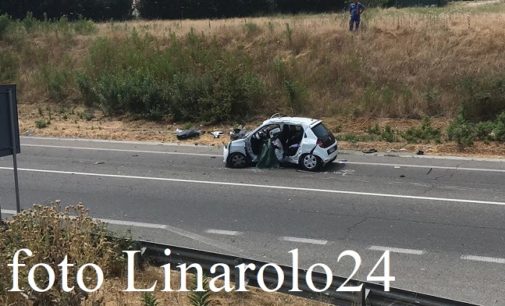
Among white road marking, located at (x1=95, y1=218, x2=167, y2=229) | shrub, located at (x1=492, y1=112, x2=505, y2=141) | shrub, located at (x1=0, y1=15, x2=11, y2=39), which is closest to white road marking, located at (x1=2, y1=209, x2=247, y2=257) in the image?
white road marking, located at (x1=95, y1=218, x2=167, y2=229)

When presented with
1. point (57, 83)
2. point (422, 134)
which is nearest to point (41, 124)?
point (57, 83)

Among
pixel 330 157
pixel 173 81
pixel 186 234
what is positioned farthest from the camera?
pixel 173 81

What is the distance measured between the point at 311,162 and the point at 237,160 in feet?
6.36

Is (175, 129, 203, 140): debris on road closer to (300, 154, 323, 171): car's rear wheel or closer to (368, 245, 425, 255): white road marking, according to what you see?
(300, 154, 323, 171): car's rear wheel

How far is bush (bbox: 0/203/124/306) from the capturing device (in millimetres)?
7309

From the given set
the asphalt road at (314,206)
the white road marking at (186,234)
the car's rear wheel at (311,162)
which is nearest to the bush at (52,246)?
the white road marking at (186,234)

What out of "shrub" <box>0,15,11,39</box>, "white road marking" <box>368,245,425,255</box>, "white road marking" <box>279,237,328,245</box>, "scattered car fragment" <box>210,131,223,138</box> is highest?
"shrub" <box>0,15,11,39</box>

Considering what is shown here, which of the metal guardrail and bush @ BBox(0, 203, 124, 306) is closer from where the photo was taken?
the metal guardrail

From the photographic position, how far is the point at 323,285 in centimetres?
770

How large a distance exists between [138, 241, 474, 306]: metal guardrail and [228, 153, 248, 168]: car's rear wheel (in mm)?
8330

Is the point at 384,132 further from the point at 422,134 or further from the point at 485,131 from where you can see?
the point at 485,131

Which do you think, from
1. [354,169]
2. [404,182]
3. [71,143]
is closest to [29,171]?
[71,143]

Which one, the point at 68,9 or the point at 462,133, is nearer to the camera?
the point at 462,133

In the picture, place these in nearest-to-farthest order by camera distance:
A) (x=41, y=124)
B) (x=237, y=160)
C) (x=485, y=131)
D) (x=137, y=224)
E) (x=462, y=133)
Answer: (x=137, y=224), (x=237, y=160), (x=462, y=133), (x=485, y=131), (x=41, y=124)
